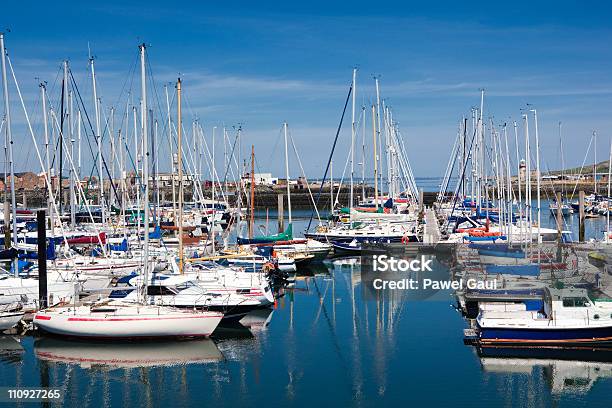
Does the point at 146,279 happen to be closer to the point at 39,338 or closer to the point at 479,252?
the point at 39,338

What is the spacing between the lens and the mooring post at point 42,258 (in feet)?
92.0

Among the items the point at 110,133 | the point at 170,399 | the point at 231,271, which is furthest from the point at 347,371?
the point at 110,133

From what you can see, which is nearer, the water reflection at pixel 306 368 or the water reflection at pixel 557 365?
the water reflection at pixel 306 368

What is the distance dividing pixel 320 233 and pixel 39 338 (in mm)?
27047

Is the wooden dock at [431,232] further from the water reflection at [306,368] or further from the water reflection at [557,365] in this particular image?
the water reflection at [557,365]

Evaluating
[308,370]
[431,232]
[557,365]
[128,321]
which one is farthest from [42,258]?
[431,232]

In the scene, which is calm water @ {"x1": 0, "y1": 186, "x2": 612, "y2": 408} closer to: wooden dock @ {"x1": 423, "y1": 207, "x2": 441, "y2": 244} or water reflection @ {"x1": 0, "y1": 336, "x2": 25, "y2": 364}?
water reflection @ {"x1": 0, "y1": 336, "x2": 25, "y2": 364}

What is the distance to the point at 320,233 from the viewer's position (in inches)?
2055

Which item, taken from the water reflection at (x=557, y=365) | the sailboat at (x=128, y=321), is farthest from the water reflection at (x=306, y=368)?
the sailboat at (x=128, y=321)

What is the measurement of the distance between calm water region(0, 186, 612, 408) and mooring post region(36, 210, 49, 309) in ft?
5.91

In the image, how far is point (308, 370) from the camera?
24.3 m

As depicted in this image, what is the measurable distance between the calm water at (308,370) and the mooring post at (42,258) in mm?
1800

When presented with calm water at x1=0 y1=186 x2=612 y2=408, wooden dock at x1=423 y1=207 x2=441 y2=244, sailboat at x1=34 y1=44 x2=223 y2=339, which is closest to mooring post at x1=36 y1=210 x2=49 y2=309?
sailboat at x1=34 y1=44 x2=223 y2=339

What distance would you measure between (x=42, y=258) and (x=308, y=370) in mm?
10773
